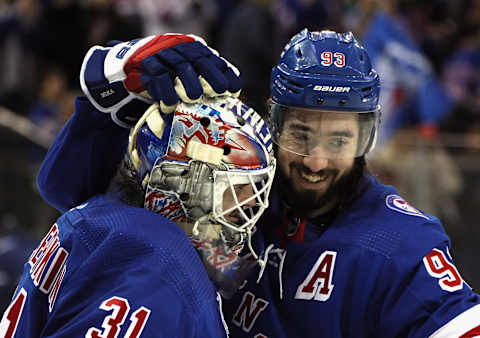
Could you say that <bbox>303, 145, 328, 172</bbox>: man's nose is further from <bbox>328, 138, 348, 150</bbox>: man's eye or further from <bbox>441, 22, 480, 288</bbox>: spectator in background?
<bbox>441, 22, 480, 288</bbox>: spectator in background

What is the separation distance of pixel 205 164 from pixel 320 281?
0.51m

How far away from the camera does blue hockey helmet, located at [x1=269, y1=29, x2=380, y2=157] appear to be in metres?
2.18

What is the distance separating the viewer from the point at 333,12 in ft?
18.3

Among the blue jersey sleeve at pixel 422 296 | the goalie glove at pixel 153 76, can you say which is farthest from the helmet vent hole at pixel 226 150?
the blue jersey sleeve at pixel 422 296

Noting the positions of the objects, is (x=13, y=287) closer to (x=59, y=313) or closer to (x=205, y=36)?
(x=59, y=313)

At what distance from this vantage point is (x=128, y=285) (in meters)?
1.76

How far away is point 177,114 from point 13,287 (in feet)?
6.76

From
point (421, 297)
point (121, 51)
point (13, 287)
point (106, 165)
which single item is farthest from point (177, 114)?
point (13, 287)

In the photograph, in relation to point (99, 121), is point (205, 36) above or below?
below

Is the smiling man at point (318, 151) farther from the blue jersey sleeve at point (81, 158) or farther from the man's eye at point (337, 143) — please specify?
the blue jersey sleeve at point (81, 158)

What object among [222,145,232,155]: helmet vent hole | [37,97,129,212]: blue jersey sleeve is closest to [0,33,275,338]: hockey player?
[222,145,232,155]: helmet vent hole

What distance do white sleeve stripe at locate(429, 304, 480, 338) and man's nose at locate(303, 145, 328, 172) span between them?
1.95 ft

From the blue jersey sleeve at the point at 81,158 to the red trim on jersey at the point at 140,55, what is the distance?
0.86 feet

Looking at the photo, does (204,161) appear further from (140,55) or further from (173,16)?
(173,16)
